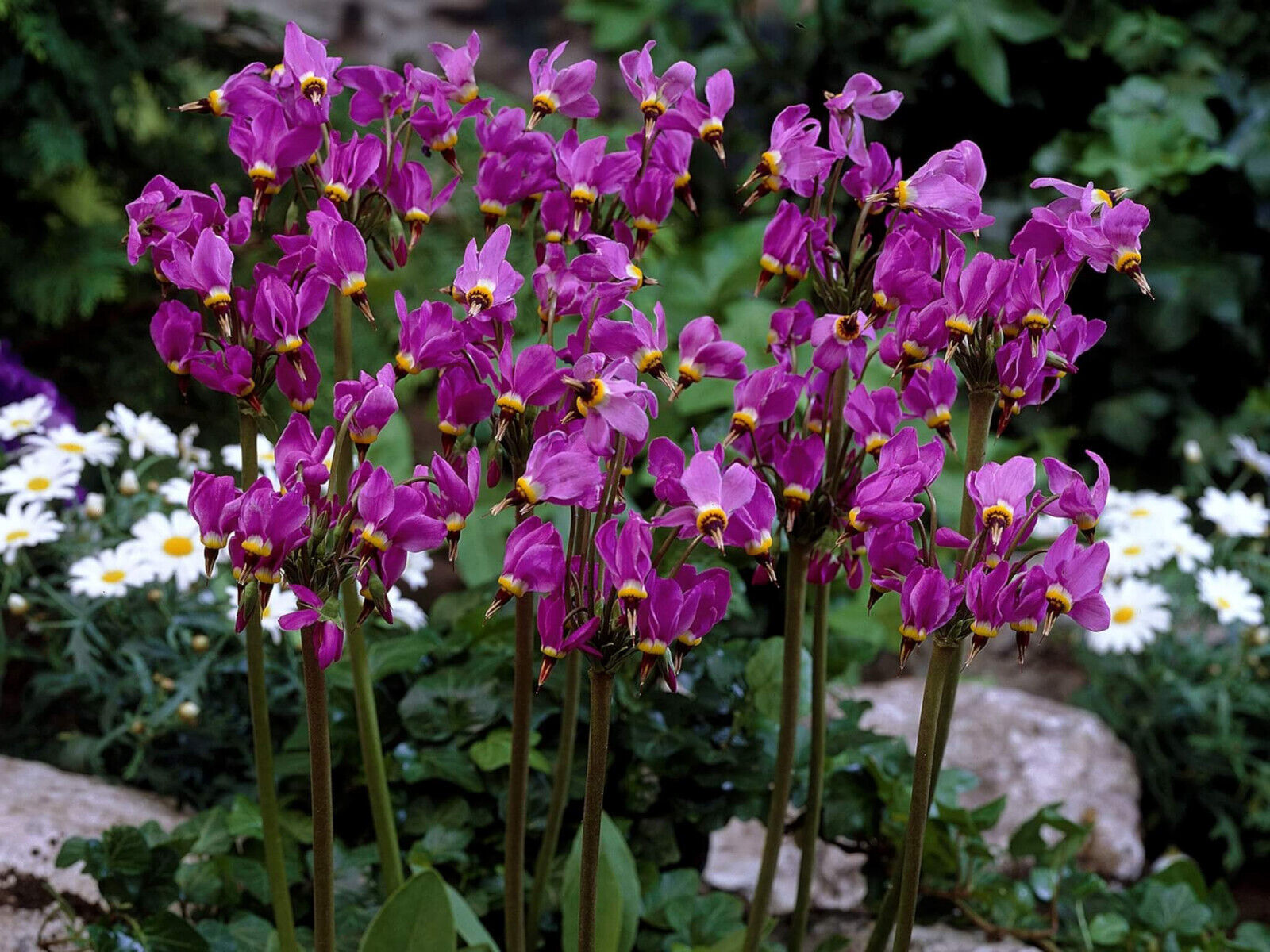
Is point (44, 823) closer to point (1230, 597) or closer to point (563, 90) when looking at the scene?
point (563, 90)

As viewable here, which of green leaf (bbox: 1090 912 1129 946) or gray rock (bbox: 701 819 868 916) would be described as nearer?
green leaf (bbox: 1090 912 1129 946)

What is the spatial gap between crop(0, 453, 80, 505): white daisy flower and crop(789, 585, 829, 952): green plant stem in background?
120 centimetres

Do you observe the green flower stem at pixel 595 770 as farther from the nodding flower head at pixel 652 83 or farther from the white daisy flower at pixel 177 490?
the white daisy flower at pixel 177 490

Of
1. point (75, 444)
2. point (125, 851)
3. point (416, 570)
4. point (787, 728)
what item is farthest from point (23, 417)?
point (787, 728)

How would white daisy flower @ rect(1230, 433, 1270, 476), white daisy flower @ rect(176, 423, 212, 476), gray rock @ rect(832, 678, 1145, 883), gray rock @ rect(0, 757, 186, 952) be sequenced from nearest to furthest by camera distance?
gray rock @ rect(0, 757, 186, 952)
white daisy flower @ rect(176, 423, 212, 476)
gray rock @ rect(832, 678, 1145, 883)
white daisy flower @ rect(1230, 433, 1270, 476)

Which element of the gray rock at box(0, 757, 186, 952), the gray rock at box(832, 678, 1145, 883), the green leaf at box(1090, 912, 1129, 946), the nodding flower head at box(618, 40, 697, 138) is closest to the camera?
the nodding flower head at box(618, 40, 697, 138)

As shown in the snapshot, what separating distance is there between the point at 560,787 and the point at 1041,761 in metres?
1.49

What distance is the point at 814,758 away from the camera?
47.6 inches

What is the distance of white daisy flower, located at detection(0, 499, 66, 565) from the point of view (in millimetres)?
1722

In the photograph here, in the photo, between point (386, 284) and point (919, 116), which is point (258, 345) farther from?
point (919, 116)

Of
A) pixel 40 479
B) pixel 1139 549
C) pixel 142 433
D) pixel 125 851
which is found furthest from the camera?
pixel 1139 549

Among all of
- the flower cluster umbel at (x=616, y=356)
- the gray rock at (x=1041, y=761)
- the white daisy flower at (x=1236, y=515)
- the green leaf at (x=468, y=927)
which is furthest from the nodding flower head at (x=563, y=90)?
the white daisy flower at (x=1236, y=515)

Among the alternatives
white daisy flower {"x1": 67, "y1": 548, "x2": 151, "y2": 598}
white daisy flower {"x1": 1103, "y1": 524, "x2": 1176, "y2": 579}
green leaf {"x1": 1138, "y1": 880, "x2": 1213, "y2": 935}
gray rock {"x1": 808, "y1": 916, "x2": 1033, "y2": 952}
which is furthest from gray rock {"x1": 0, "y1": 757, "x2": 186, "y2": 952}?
white daisy flower {"x1": 1103, "y1": 524, "x2": 1176, "y2": 579}

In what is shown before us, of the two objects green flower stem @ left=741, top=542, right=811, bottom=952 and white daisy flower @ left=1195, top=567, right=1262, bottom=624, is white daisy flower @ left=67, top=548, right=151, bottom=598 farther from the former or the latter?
white daisy flower @ left=1195, top=567, right=1262, bottom=624
